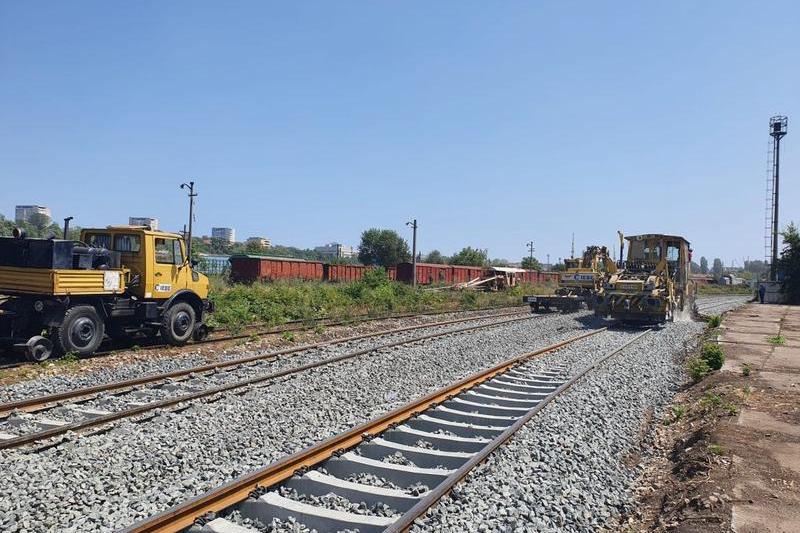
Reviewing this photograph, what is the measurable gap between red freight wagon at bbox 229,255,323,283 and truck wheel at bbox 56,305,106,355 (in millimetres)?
23584

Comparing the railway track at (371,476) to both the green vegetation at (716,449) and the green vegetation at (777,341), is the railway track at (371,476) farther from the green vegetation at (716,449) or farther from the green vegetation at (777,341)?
the green vegetation at (777,341)

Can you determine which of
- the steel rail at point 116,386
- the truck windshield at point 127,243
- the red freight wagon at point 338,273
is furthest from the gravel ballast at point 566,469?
the red freight wagon at point 338,273

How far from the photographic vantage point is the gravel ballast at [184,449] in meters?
4.59

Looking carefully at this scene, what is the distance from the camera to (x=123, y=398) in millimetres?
8250

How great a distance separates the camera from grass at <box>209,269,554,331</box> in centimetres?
1953

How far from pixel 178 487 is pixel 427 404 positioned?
11.7ft

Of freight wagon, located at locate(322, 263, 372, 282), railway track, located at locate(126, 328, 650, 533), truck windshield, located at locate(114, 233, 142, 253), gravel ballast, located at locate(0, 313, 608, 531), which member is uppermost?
truck windshield, located at locate(114, 233, 142, 253)

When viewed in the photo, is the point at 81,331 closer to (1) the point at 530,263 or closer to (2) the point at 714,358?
(2) the point at 714,358

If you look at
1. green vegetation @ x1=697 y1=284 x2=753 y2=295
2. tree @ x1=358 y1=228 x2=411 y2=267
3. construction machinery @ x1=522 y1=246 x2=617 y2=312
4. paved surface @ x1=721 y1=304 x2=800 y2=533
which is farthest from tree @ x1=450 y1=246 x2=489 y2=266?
paved surface @ x1=721 y1=304 x2=800 y2=533

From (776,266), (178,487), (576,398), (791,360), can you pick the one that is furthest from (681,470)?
(776,266)

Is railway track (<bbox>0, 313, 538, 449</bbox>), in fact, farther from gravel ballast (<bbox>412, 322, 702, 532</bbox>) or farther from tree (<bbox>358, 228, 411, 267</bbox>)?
tree (<bbox>358, 228, 411, 267</bbox>)

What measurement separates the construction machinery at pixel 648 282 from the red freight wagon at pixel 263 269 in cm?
2127

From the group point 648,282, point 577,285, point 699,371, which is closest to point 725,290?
point 577,285

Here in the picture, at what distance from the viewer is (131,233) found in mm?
12734
